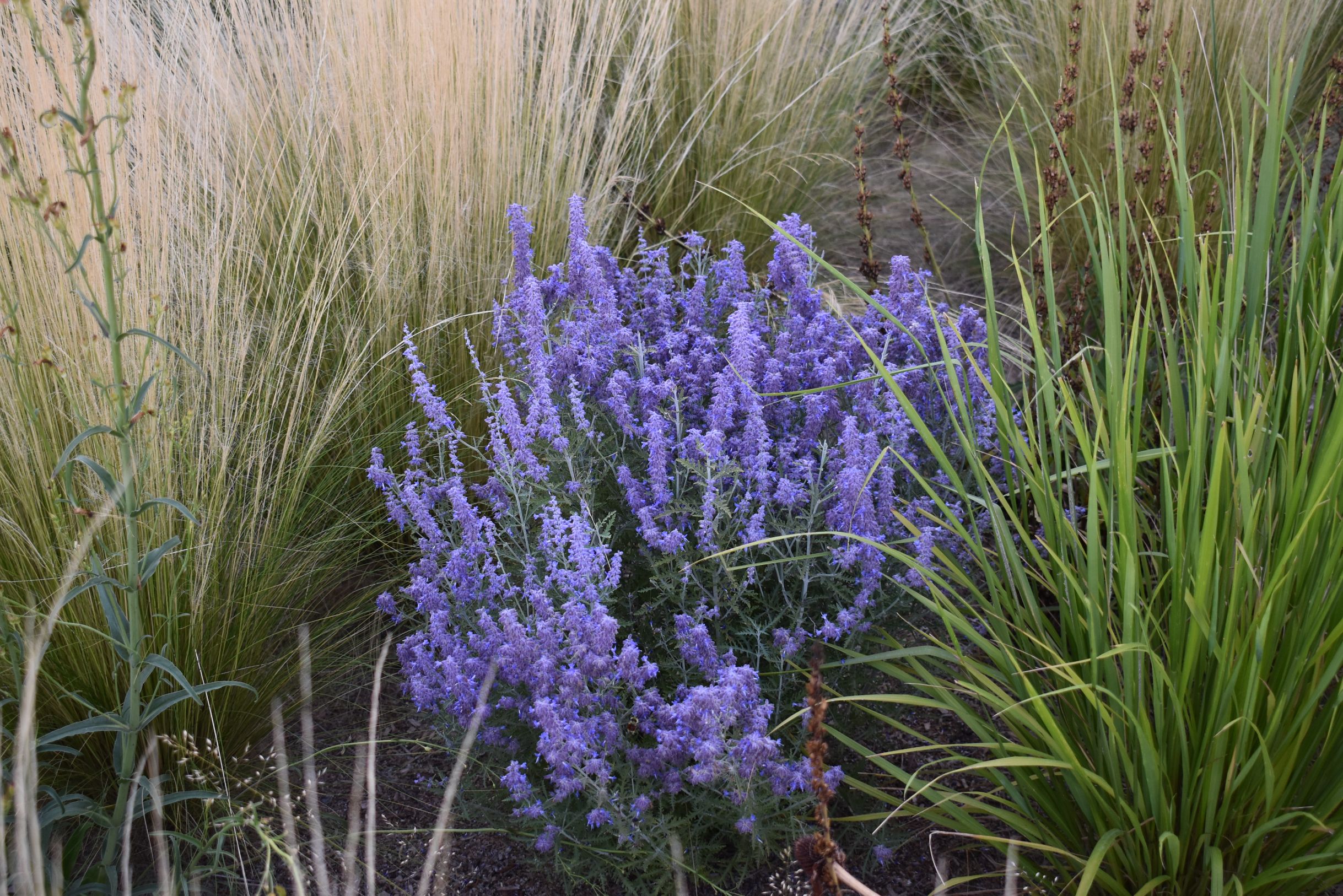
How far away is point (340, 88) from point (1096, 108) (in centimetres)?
259

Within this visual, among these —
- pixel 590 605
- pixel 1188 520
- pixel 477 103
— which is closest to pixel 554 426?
pixel 590 605

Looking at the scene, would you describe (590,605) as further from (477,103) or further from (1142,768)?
(477,103)

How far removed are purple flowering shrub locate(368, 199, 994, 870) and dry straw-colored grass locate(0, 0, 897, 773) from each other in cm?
37

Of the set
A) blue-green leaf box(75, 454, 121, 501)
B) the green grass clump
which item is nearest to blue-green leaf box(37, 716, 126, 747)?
blue-green leaf box(75, 454, 121, 501)

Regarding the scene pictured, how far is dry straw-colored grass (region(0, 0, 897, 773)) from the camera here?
2.19m

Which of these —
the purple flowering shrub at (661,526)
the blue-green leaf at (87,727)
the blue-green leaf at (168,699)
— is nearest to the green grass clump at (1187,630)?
the purple flowering shrub at (661,526)

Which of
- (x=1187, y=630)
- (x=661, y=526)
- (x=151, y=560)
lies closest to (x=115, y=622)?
(x=151, y=560)

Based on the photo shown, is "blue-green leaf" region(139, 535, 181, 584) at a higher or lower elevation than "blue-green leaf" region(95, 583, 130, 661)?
higher

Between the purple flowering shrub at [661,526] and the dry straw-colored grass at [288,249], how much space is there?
0.37 m

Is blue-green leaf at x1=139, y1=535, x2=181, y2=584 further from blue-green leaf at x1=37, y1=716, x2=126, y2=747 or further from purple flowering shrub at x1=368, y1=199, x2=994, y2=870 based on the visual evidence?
purple flowering shrub at x1=368, y1=199, x2=994, y2=870

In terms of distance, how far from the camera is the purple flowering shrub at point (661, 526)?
5.80ft

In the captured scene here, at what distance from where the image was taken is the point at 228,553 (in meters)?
2.35

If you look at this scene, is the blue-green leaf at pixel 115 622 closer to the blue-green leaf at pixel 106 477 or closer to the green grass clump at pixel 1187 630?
the blue-green leaf at pixel 106 477

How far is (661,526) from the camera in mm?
2121
